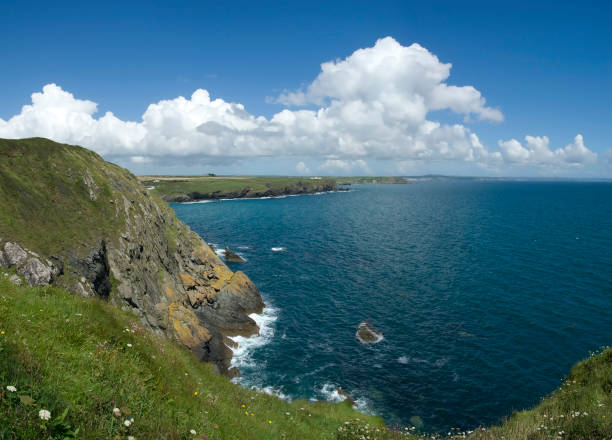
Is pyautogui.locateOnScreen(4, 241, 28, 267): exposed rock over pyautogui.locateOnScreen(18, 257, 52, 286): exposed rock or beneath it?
over

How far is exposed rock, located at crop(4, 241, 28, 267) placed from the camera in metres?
25.8

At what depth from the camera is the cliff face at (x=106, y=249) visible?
96.5 ft

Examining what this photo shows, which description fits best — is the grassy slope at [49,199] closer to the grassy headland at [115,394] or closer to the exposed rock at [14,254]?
the exposed rock at [14,254]

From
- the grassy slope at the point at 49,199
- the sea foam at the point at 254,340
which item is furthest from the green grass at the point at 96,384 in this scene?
the sea foam at the point at 254,340

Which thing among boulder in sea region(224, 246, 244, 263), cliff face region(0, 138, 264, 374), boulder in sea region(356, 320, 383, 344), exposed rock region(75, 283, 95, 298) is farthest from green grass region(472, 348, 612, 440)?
boulder in sea region(224, 246, 244, 263)

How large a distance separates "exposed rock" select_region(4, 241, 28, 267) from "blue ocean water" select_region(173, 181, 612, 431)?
22.5 meters

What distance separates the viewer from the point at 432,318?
45719 millimetres

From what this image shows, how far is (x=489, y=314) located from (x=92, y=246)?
50.0 m

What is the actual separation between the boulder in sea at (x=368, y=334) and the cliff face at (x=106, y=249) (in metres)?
14.7

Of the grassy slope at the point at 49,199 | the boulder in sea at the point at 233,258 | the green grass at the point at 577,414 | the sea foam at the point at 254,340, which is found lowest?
the sea foam at the point at 254,340

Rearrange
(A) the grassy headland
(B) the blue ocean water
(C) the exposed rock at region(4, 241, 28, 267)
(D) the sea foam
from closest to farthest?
(A) the grassy headland < (C) the exposed rock at region(4, 241, 28, 267) < (B) the blue ocean water < (D) the sea foam

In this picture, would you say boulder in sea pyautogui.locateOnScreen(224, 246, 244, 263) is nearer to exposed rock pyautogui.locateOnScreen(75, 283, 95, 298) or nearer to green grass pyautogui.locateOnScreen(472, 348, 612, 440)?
exposed rock pyautogui.locateOnScreen(75, 283, 95, 298)

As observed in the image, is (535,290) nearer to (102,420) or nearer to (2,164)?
(102,420)

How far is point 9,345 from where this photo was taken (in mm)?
7219
